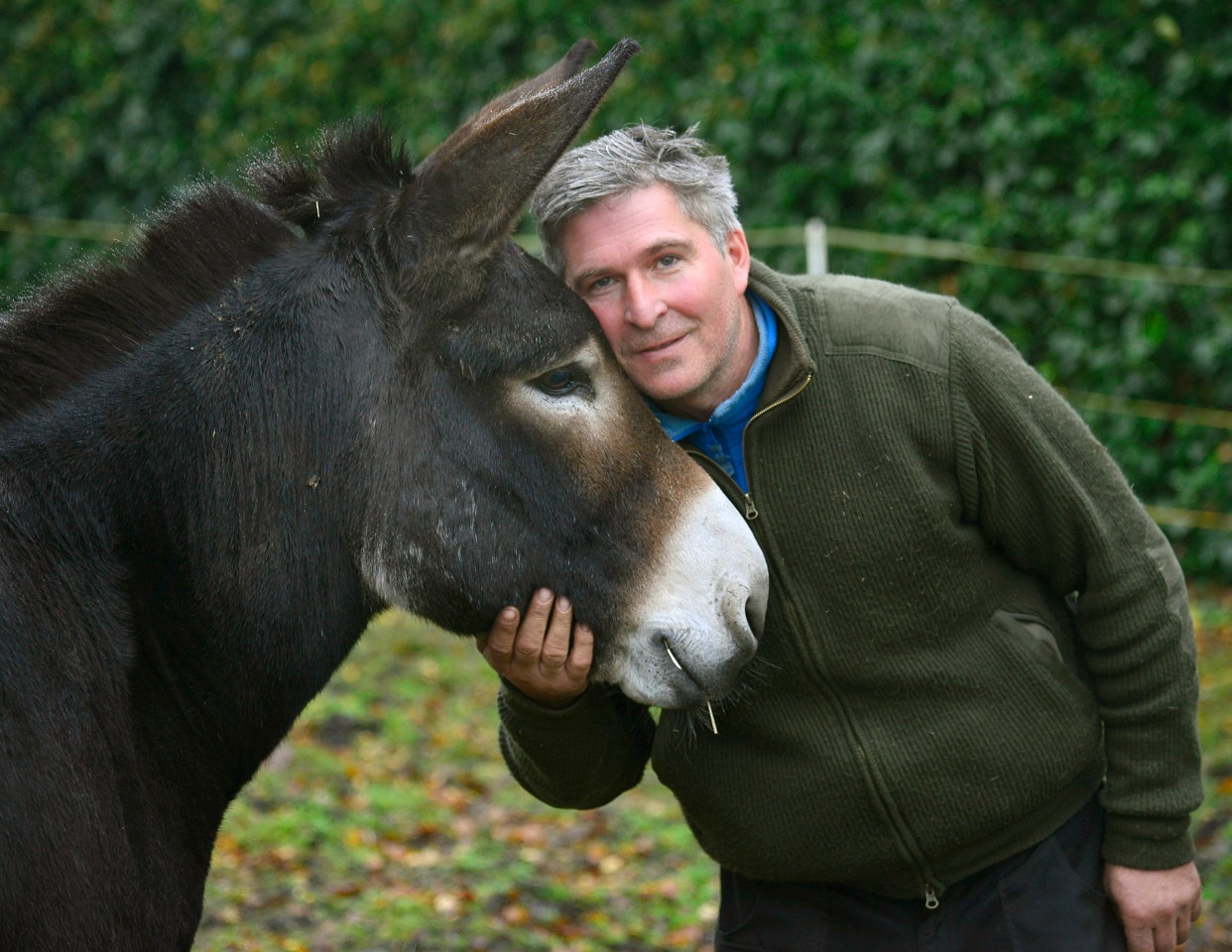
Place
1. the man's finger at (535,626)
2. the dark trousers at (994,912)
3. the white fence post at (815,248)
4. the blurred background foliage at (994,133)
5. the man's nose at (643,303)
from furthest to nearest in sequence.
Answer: the white fence post at (815,248) → the blurred background foliage at (994,133) → the dark trousers at (994,912) → the man's nose at (643,303) → the man's finger at (535,626)

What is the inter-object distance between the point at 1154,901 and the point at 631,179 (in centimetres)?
187

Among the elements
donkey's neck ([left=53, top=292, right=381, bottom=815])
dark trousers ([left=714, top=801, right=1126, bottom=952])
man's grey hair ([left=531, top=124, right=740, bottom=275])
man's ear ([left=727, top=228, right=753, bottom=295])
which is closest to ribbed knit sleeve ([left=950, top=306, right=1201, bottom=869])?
dark trousers ([left=714, top=801, right=1126, bottom=952])

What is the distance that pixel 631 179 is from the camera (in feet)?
8.80

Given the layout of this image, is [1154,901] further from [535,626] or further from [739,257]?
[739,257]

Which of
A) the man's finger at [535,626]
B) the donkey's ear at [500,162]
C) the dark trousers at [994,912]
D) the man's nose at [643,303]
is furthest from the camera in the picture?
the dark trousers at [994,912]

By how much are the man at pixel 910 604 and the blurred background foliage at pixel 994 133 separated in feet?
16.0

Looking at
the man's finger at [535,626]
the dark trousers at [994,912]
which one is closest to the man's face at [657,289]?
the man's finger at [535,626]

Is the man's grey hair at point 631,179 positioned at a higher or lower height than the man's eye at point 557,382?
higher

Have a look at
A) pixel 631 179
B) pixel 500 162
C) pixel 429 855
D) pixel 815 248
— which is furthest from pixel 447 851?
pixel 815 248

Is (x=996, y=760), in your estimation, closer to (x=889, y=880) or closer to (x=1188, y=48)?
(x=889, y=880)

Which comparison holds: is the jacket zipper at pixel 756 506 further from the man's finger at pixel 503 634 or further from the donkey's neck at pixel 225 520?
the donkey's neck at pixel 225 520

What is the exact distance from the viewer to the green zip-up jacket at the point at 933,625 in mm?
2703

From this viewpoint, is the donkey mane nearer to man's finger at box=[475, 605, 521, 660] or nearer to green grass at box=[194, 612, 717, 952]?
man's finger at box=[475, 605, 521, 660]

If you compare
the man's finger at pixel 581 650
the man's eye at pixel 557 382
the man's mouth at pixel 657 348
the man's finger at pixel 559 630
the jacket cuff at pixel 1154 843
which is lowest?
the jacket cuff at pixel 1154 843
